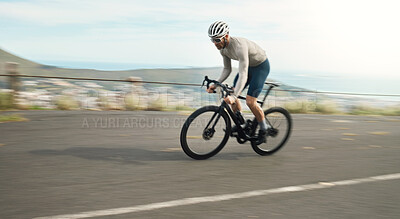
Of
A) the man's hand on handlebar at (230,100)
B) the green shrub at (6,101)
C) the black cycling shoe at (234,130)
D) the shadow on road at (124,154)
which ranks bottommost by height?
the shadow on road at (124,154)

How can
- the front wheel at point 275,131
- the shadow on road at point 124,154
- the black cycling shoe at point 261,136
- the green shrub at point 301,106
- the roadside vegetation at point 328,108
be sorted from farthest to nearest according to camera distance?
the roadside vegetation at point 328,108 < the green shrub at point 301,106 < the front wheel at point 275,131 < the black cycling shoe at point 261,136 < the shadow on road at point 124,154

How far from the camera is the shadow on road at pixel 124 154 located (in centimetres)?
624

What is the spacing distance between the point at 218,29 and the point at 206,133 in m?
1.57

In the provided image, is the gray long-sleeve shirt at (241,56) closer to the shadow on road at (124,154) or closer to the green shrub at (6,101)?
the shadow on road at (124,154)

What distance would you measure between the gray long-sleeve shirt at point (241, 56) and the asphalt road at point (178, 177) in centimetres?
127

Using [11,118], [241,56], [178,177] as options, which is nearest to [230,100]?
[241,56]

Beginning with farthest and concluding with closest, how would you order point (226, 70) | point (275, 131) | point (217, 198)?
1. point (275, 131)
2. point (226, 70)
3. point (217, 198)

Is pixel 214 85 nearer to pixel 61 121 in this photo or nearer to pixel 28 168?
pixel 28 168

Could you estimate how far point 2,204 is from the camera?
4.01 metres

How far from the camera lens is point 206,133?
6262 millimetres

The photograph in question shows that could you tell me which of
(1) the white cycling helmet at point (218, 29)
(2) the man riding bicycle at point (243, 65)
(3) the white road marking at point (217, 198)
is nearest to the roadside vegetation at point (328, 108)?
(2) the man riding bicycle at point (243, 65)

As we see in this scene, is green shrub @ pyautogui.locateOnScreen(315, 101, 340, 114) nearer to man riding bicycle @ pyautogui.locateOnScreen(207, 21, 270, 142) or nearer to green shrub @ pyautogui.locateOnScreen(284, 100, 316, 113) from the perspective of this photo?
green shrub @ pyautogui.locateOnScreen(284, 100, 316, 113)

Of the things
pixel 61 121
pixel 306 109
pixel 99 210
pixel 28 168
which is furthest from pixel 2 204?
pixel 306 109

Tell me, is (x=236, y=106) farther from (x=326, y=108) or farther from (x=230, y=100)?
(x=326, y=108)
